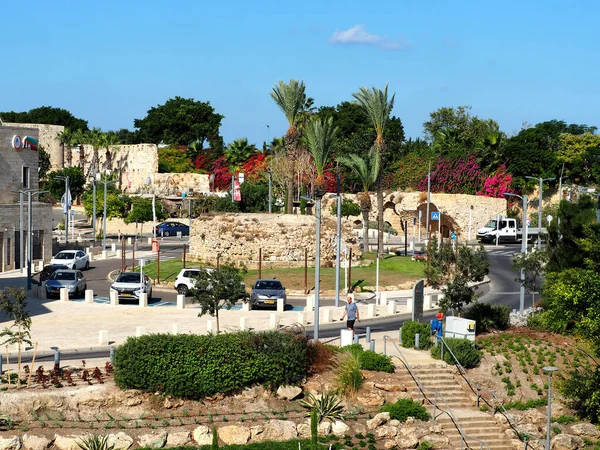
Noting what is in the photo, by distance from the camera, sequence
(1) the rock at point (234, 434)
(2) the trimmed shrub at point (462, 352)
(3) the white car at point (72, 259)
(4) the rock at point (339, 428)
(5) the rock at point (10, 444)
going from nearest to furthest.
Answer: (5) the rock at point (10, 444) → (1) the rock at point (234, 434) → (4) the rock at point (339, 428) → (2) the trimmed shrub at point (462, 352) → (3) the white car at point (72, 259)

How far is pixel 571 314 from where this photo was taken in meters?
29.8

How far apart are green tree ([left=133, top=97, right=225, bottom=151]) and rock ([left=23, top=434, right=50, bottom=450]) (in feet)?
304

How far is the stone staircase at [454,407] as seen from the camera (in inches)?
1138

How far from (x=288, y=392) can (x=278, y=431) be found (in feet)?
6.60

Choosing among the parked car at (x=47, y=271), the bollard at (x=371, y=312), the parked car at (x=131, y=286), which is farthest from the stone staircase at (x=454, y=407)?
the parked car at (x=47, y=271)

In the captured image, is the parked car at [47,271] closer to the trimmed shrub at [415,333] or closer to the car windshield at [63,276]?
the car windshield at [63,276]

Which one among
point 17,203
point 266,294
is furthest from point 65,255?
point 266,294

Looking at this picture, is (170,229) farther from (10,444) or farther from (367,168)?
(10,444)

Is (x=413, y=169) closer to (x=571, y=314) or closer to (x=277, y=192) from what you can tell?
(x=277, y=192)

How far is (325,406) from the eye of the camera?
29094 millimetres

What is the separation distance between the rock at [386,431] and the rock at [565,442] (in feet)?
15.6

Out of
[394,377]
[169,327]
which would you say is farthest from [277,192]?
[394,377]

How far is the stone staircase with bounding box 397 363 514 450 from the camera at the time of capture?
2891 centimetres

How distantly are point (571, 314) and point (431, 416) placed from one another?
5.04 m
